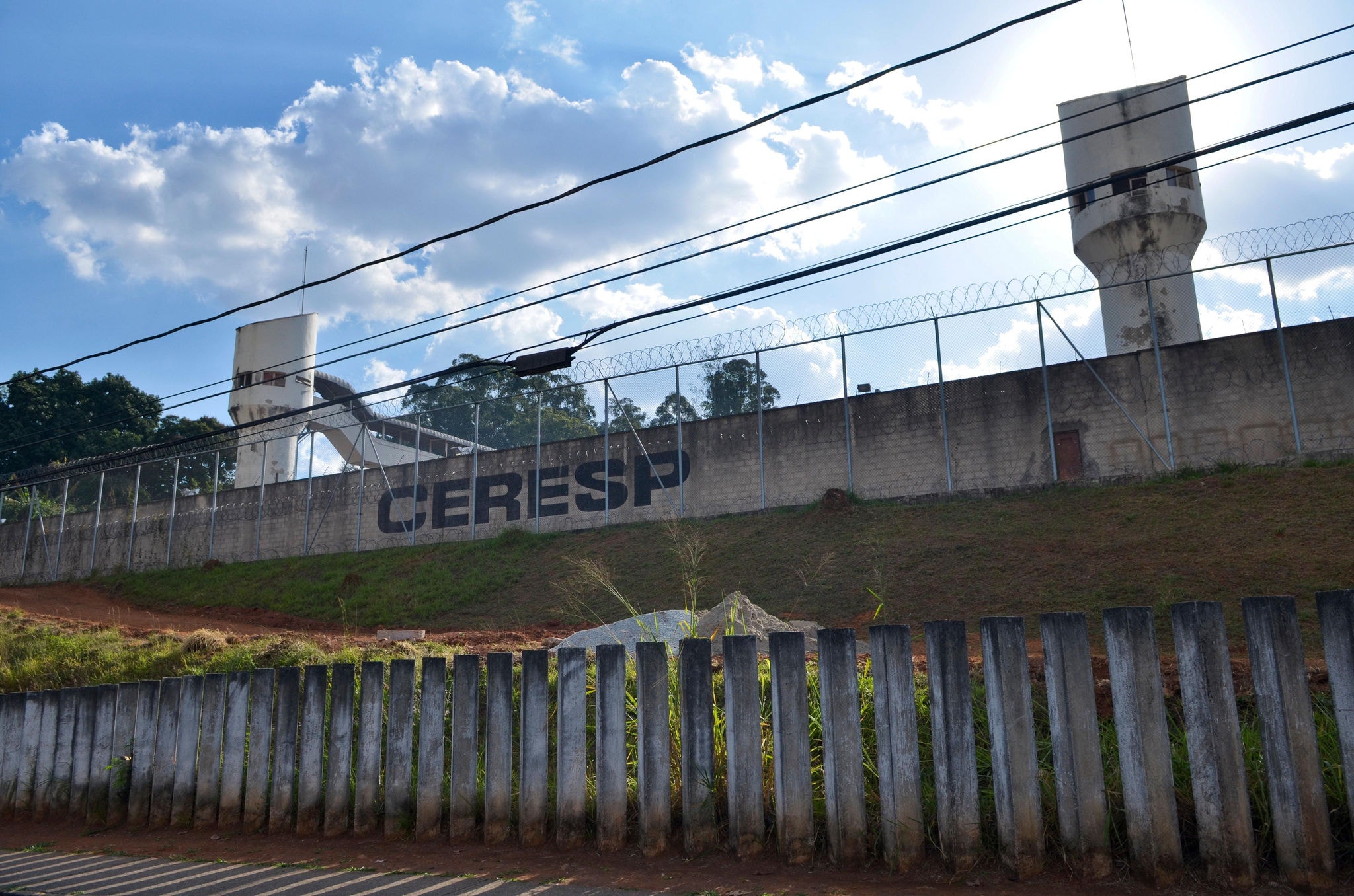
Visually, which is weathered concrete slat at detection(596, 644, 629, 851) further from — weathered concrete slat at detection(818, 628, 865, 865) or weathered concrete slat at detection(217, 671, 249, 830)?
weathered concrete slat at detection(217, 671, 249, 830)

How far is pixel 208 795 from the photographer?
5613 mm

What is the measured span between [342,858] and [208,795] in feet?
4.55

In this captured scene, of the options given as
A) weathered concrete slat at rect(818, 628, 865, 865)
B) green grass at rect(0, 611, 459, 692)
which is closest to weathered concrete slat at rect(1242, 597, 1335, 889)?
weathered concrete slat at rect(818, 628, 865, 865)

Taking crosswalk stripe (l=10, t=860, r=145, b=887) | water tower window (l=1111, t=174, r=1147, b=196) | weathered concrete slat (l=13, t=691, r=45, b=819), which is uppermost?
water tower window (l=1111, t=174, r=1147, b=196)

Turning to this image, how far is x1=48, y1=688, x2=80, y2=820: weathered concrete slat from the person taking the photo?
6.36m

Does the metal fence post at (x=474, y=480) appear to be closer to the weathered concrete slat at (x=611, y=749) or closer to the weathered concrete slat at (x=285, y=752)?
the weathered concrete slat at (x=285, y=752)

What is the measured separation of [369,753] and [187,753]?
1.45 meters

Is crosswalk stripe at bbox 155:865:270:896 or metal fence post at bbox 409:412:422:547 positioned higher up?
metal fence post at bbox 409:412:422:547

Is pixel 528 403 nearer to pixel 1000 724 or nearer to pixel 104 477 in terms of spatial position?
pixel 104 477

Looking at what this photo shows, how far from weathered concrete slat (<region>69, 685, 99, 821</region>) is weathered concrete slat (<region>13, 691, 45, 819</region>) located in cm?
43

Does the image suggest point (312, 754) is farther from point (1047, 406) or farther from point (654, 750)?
point (1047, 406)

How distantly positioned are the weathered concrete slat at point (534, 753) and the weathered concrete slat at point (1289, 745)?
2955mm

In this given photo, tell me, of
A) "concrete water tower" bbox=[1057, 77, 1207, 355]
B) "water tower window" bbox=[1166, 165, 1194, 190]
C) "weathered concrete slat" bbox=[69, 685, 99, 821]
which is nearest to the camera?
"weathered concrete slat" bbox=[69, 685, 99, 821]

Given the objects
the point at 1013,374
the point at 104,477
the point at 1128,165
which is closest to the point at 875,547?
the point at 1013,374
